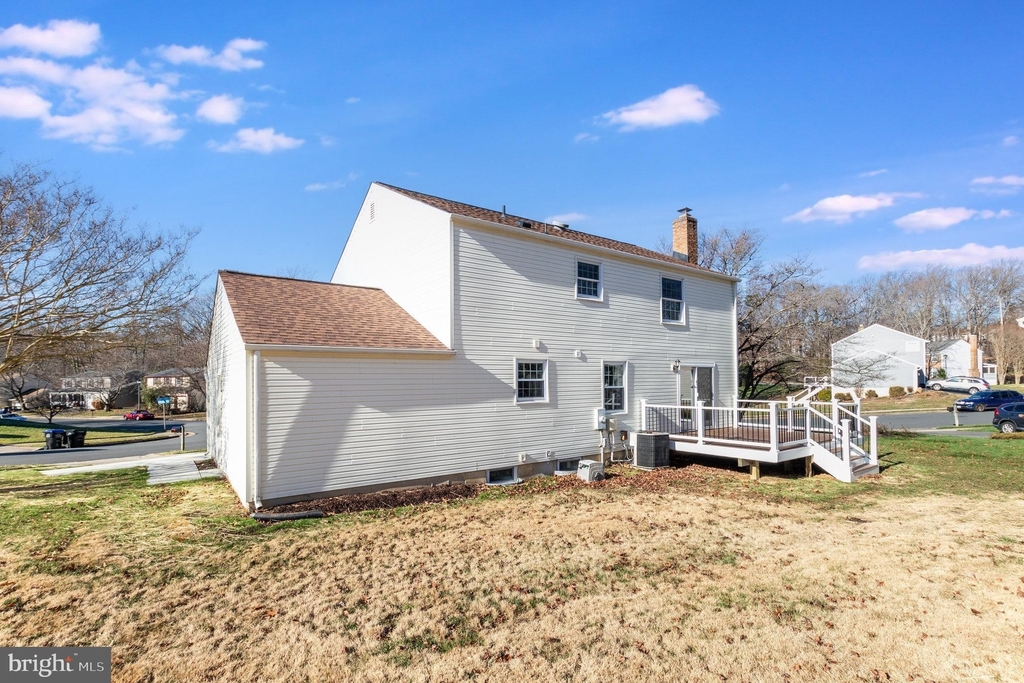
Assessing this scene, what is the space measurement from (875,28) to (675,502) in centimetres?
1182

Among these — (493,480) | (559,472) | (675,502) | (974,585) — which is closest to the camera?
(974,585)

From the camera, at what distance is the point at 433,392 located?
425 inches

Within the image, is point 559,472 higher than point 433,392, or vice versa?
point 433,392

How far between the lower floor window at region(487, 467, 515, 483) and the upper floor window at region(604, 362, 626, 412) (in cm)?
332

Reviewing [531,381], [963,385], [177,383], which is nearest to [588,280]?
[531,381]

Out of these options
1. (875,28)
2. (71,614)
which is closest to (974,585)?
(71,614)

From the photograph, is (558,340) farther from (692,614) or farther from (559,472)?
(692,614)

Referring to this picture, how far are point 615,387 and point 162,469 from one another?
12445mm

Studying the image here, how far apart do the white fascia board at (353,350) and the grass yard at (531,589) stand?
2844 millimetres

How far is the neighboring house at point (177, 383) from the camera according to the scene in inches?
1899

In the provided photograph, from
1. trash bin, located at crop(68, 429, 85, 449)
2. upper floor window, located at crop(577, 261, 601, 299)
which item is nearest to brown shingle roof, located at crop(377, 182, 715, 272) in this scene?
upper floor window, located at crop(577, 261, 601, 299)

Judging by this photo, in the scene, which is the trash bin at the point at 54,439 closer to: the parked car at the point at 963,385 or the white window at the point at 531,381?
the white window at the point at 531,381

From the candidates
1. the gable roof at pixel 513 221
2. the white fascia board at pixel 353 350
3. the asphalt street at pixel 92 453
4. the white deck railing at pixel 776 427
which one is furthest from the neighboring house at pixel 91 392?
the white deck railing at pixel 776 427

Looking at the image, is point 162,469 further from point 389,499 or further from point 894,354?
point 894,354
